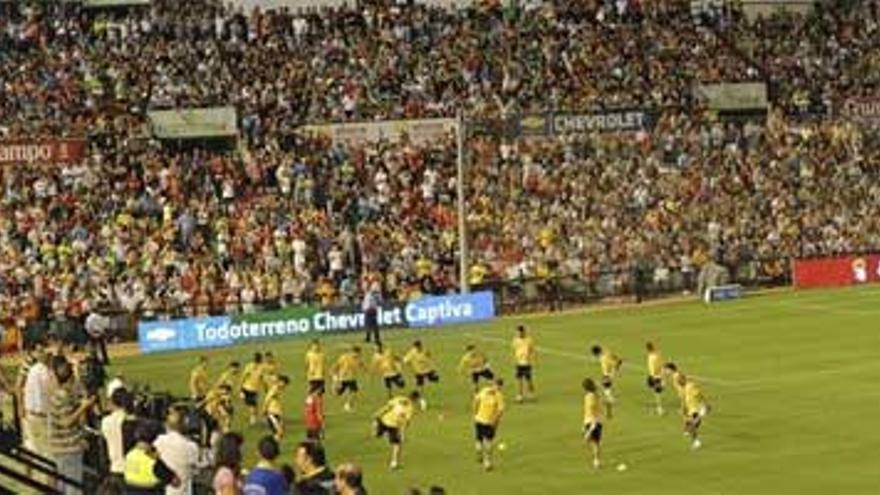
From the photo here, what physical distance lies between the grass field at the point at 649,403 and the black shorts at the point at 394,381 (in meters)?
0.52

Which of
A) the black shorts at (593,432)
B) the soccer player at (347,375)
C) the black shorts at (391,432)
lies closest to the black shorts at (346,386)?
the soccer player at (347,375)

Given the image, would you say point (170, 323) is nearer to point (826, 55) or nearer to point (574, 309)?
point (574, 309)

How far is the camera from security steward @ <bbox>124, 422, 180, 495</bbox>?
15.6 m

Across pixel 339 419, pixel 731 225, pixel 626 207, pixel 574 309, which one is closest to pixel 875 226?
pixel 731 225

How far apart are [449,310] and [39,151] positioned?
43.0 feet

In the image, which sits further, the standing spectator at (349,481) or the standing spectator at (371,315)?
the standing spectator at (371,315)

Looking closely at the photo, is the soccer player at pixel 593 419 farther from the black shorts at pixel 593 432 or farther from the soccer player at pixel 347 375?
the soccer player at pixel 347 375

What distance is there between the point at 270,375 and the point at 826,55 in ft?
134

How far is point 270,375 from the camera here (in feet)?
113

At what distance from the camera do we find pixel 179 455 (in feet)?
53.5

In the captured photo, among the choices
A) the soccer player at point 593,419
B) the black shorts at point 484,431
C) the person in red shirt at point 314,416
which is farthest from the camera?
the person in red shirt at point 314,416

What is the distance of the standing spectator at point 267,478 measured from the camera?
15.7 meters

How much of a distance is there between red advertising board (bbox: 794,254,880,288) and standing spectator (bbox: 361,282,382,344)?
17.2 m

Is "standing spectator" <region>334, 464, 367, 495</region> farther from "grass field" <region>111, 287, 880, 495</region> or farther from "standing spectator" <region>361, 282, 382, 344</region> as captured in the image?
"standing spectator" <region>361, 282, 382, 344</region>
